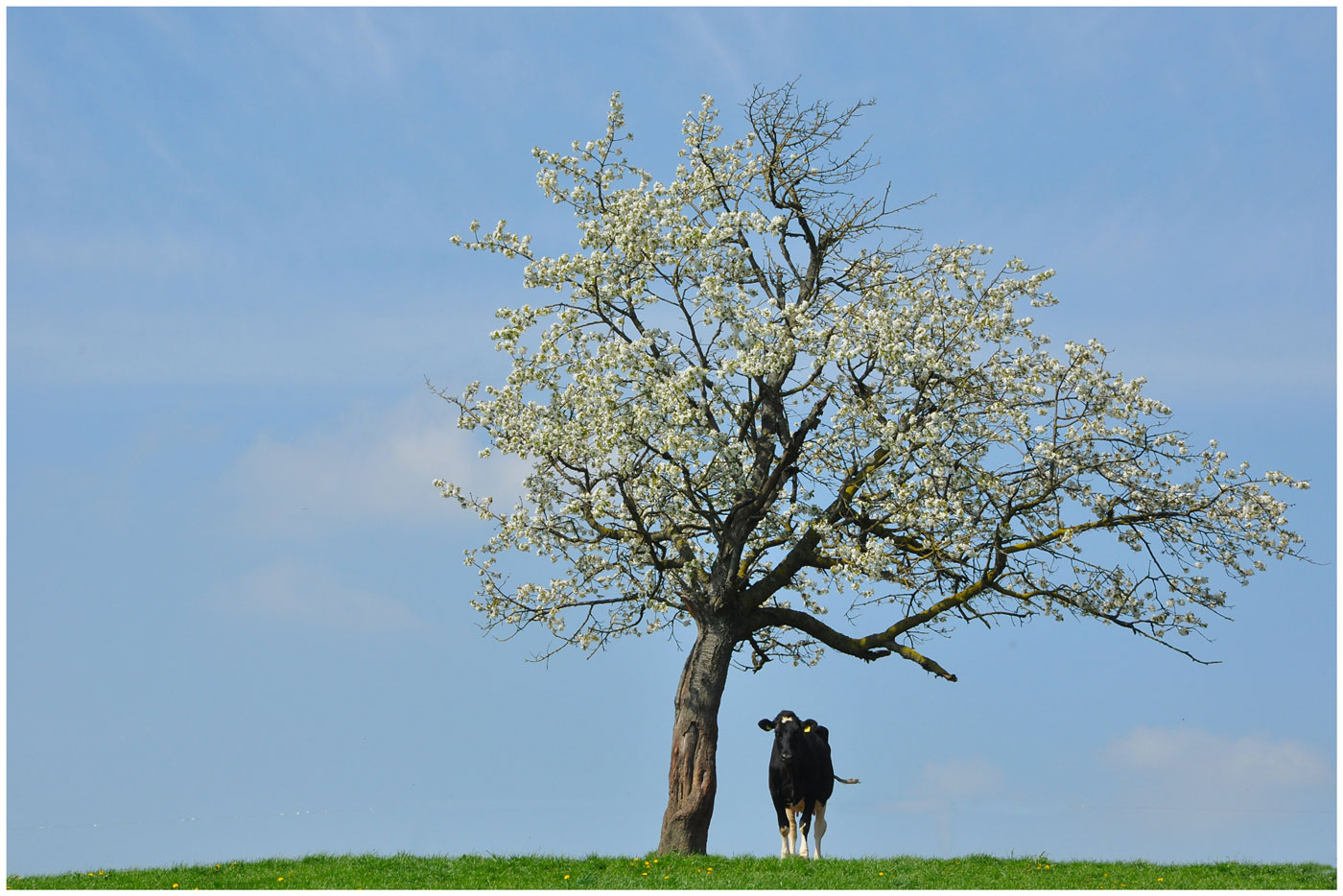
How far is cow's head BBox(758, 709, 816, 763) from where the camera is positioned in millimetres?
20281

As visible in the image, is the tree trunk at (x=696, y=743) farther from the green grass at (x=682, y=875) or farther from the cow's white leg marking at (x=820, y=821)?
the cow's white leg marking at (x=820, y=821)

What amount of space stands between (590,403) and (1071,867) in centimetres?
1043

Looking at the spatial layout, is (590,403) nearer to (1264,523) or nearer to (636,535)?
(636,535)

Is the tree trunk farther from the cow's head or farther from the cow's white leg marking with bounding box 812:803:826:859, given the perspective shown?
the cow's white leg marking with bounding box 812:803:826:859

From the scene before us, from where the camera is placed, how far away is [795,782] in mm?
20359

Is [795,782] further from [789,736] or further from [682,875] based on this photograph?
[682,875]

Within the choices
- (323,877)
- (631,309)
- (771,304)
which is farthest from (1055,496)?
(323,877)

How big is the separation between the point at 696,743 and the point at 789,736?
157cm

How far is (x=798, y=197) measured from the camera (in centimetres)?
2169

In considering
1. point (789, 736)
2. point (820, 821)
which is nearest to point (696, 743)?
point (789, 736)

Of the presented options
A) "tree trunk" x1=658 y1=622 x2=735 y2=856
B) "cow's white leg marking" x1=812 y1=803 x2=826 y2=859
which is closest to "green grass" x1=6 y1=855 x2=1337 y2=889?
"tree trunk" x1=658 y1=622 x2=735 y2=856

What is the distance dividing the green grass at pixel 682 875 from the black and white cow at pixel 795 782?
55.2 inches

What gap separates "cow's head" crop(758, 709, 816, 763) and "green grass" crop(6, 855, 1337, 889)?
6.21ft

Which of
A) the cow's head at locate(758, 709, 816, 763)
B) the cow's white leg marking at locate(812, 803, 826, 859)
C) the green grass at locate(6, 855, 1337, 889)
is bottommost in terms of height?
the green grass at locate(6, 855, 1337, 889)
